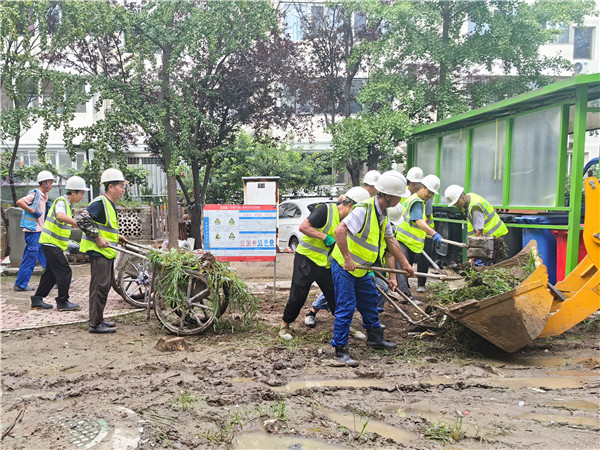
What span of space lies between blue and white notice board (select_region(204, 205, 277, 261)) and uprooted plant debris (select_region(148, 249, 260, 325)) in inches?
56.4

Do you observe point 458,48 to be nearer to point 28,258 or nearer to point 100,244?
point 100,244

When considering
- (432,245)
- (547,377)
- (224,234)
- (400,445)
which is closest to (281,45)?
(432,245)

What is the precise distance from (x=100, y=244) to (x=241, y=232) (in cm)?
217

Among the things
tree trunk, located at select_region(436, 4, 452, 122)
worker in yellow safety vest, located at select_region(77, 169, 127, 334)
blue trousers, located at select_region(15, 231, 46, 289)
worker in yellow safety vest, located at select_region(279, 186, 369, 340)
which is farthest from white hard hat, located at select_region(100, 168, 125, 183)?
tree trunk, located at select_region(436, 4, 452, 122)

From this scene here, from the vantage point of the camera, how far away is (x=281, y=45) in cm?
1428

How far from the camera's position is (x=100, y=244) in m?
5.95

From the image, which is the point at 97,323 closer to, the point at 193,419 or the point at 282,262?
the point at 193,419

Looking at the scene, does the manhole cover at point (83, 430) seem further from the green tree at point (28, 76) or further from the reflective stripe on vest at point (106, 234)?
the green tree at point (28, 76)

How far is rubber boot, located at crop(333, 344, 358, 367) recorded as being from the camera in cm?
491

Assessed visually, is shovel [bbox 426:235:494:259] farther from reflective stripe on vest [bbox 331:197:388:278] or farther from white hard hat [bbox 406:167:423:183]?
reflective stripe on vest [bbox 331:197:388:278]

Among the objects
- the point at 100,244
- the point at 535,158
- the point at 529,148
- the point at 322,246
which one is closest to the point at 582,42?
the point at 529,148

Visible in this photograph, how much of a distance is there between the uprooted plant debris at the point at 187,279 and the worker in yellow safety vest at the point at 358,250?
128 centimetres

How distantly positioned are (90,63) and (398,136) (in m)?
7.82

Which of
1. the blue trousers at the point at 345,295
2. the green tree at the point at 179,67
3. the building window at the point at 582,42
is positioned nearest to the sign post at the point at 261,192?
the green tree at the point at 179,67
